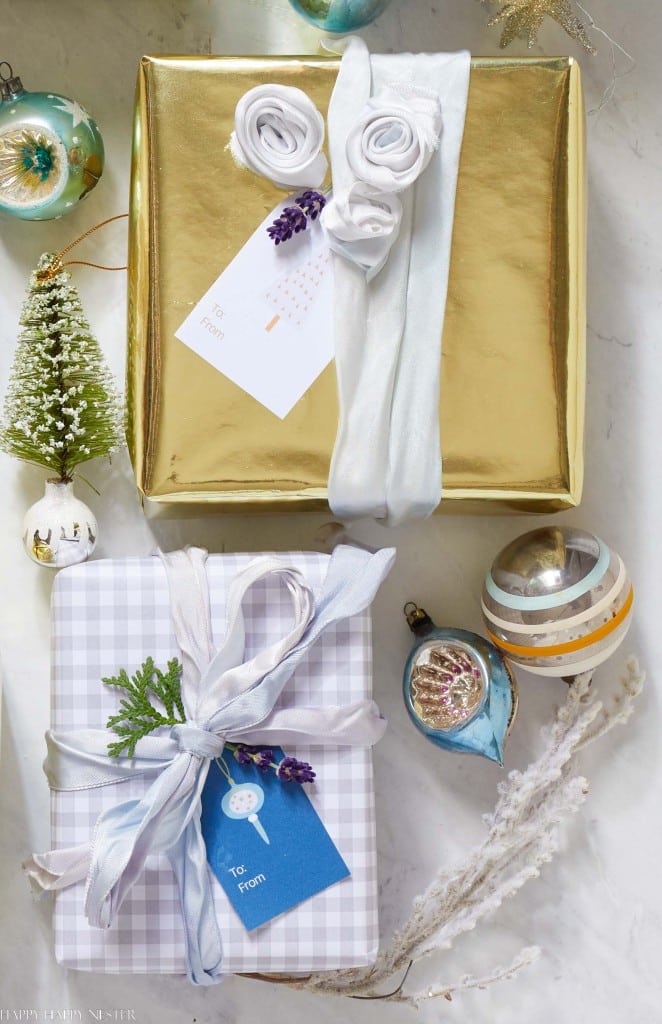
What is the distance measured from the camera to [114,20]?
3.79 feet

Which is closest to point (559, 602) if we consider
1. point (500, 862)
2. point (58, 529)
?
point (500, 862)

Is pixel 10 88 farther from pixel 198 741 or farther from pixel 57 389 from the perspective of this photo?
pixel 198 741

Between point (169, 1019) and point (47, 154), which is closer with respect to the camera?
point (47, 154)

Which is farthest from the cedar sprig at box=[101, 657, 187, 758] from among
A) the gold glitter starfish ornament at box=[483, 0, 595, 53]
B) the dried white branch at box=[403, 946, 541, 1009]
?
the gold glitter starfish ornament at box=[483, 0, 595, 53]

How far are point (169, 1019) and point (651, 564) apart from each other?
818mm

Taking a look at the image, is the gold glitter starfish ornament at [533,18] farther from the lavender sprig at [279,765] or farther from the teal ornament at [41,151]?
the lavender sprig at [279,765]

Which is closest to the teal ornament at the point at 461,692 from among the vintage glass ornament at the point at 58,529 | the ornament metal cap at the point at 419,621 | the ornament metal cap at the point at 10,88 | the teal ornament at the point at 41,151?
the ornament metal cap at the point at 419,621

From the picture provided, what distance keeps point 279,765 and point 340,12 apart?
2.65 feet

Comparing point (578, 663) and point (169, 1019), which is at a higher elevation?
point (578, 663)

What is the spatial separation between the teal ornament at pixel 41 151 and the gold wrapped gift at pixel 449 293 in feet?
0.29

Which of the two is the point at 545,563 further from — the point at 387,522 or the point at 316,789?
the point at 316,789

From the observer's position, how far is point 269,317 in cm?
100

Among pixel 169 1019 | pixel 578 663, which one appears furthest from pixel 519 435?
pixel 169 1019

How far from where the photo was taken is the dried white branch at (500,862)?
1.07m
